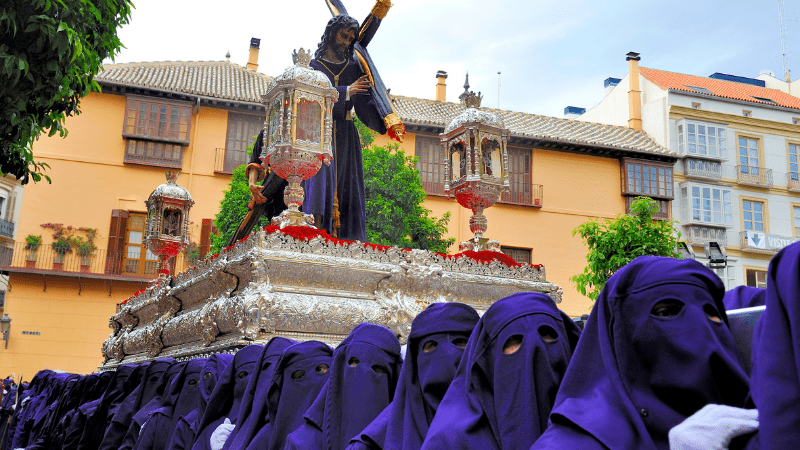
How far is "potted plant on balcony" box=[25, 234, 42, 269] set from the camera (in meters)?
20.5

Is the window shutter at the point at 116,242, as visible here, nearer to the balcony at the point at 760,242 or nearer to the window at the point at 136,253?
the window at the point at 136,253

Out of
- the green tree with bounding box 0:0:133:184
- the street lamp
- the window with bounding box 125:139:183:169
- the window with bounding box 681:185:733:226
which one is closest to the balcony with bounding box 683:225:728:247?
the window with bounding box 681:185:733:226

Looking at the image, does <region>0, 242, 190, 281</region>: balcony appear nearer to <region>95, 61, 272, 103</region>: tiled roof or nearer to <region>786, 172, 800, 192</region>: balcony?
<region>95, 61, 272, 103</region>: tiled roof

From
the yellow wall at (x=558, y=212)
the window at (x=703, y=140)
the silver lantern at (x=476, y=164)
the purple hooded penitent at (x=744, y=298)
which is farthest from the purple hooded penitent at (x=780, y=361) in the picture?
the window at (x=703, y=140)

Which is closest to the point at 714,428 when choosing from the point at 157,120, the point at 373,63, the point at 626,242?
the point at 373,63

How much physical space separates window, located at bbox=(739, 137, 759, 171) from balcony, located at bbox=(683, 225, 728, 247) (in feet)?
9.36

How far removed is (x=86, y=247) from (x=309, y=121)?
17150 millimetres

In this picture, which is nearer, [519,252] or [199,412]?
[199,412]

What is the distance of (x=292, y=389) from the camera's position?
3.71 metres

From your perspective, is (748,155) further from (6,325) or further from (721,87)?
(6,325)

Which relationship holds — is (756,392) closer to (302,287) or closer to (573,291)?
(302,287)

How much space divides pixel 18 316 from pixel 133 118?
680 centimetres

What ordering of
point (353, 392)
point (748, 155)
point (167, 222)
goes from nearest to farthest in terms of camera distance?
point (353, 392) < point (167, 222) < point (748, 155)

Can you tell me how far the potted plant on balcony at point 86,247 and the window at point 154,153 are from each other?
2594 mm
